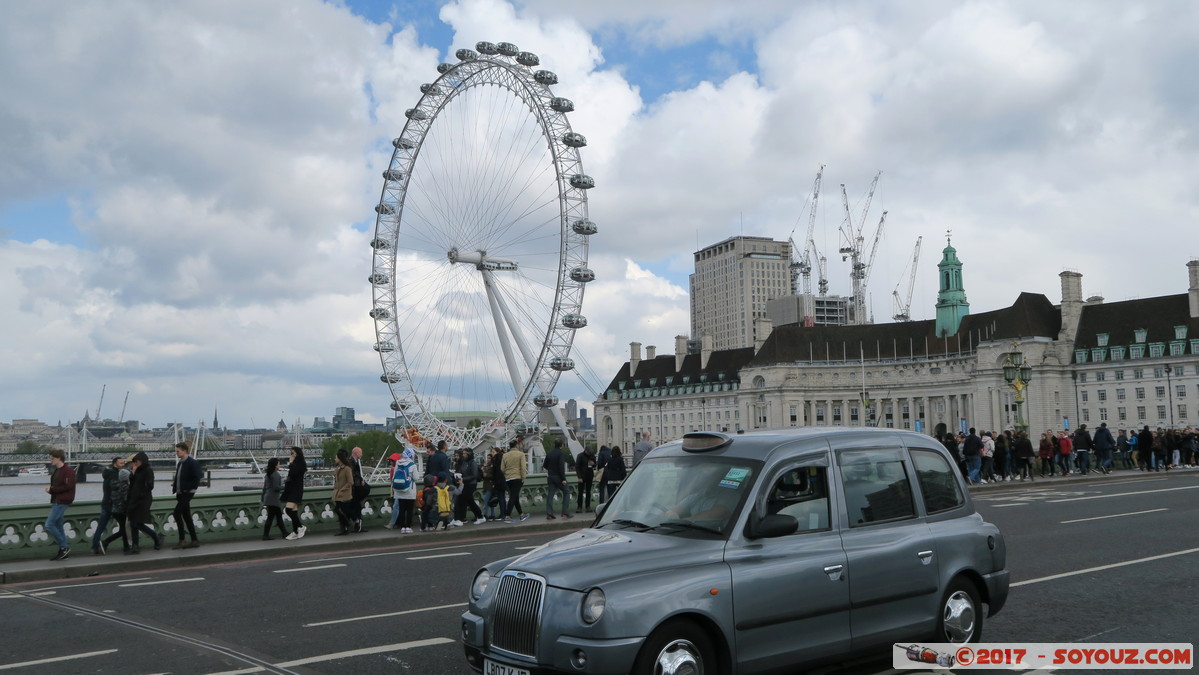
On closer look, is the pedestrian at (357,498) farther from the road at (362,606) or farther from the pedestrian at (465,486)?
the pedestrian at (465,486)

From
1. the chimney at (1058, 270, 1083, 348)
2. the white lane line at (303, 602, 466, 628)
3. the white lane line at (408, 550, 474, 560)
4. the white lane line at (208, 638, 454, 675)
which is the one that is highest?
the chimney at (1058, 270, 1083, 348)

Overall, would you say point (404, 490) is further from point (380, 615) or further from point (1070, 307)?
point (1070, 307)

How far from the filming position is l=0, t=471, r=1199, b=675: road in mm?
8898

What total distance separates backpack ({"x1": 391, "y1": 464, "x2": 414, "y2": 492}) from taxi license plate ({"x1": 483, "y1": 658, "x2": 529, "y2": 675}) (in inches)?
593

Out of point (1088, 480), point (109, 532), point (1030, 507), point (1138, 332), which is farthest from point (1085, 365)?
point (109, 532)

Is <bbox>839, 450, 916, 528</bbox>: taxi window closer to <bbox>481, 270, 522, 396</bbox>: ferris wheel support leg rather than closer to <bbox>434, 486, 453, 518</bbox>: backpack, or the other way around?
<bbox>434, 486, 453, 518</bbox>: backpack

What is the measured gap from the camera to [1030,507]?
23.3 metres

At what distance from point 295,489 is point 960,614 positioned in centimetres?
1495

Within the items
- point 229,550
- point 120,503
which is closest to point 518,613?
point 229,550

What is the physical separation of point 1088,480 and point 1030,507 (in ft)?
49.5

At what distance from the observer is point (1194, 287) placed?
116 metres

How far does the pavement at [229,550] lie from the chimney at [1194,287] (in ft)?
387

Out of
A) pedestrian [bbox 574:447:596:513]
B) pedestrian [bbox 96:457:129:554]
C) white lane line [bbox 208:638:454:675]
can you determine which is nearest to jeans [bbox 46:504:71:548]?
pedestrian [bbox 96:457:129:554]

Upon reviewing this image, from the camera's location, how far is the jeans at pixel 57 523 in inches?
672
